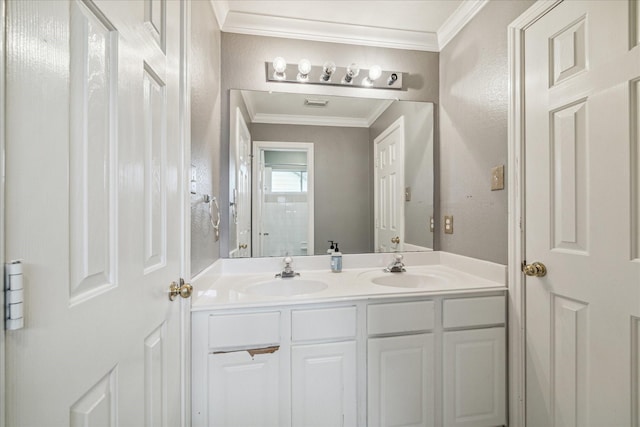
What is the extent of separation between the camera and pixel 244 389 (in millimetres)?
1198

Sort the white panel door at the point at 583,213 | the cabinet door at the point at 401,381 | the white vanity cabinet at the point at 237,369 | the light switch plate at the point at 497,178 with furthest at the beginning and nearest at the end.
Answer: the light switch plate at the point at 497,178 < the cabinet door at the point at 401,381 < the white vanity cabinet at the point at 237,369 < the white panel door at the point at 583,213

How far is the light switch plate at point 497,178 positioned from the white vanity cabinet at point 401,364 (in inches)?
26.4

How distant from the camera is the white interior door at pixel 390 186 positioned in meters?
1.92

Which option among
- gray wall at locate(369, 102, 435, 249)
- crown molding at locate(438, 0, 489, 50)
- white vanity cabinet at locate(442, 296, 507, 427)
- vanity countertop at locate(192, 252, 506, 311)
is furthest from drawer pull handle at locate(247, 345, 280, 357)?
crown molding at locate(438, 0, 489, 50)

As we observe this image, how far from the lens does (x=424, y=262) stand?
6.29 feet

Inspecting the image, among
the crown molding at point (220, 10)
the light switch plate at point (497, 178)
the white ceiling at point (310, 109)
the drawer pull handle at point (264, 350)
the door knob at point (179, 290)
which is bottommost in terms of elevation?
the drawer pull handle at point (264, 350)

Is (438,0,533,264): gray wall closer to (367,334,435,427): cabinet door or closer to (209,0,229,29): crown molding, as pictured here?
(367,334,435,427): cabinet door

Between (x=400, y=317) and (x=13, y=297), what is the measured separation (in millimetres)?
1281

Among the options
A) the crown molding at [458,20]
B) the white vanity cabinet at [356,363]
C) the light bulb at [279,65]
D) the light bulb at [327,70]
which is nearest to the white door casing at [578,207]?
the white vanity cabinet at [356,363]

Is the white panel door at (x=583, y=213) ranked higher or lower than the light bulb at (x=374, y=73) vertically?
lower

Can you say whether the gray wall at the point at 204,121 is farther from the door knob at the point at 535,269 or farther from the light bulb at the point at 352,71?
the door knob at the point at 535,269

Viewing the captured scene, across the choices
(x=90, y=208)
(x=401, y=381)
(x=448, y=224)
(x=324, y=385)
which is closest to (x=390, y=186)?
(x=448, y=224)

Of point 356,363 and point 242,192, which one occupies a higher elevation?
point 242,192

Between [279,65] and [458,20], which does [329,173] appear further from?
[458,20]
